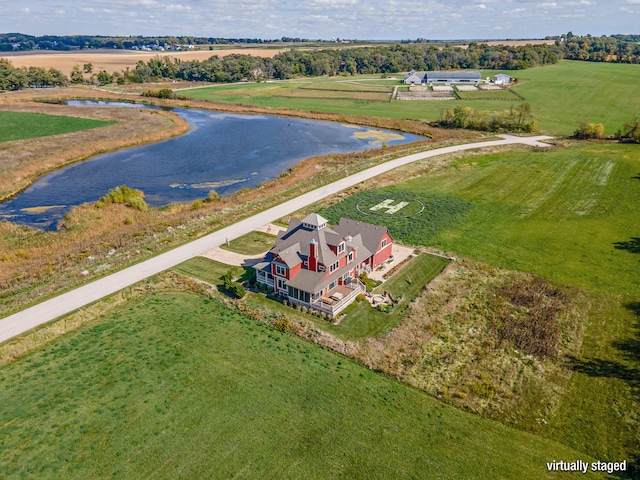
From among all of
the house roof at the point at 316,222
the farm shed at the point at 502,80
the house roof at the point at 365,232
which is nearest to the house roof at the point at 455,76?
the farm shed at the point at 502,80

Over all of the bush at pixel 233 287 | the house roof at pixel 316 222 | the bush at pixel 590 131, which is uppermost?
the bush at pixel 590 131

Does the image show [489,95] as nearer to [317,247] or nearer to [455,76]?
[455,76]

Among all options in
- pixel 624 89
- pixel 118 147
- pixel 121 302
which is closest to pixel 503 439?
pixel 121 302

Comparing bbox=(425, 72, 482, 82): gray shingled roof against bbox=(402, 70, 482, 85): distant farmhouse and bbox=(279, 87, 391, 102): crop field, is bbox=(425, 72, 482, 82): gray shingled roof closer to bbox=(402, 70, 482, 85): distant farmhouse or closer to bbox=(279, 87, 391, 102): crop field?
bbox=(402, 70, 482, 85): distant farmhouse

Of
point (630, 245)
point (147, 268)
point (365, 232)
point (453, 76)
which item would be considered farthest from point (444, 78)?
point (147, 268)

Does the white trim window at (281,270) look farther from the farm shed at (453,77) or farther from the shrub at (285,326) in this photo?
the farm shed at (453,77)

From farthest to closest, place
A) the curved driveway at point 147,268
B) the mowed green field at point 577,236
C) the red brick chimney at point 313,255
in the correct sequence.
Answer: the red brick chimney at point 313,255 < the curved driveway at point 147,268 < the mowed green field at point 577,236

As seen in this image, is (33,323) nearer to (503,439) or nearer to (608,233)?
(503,439)
